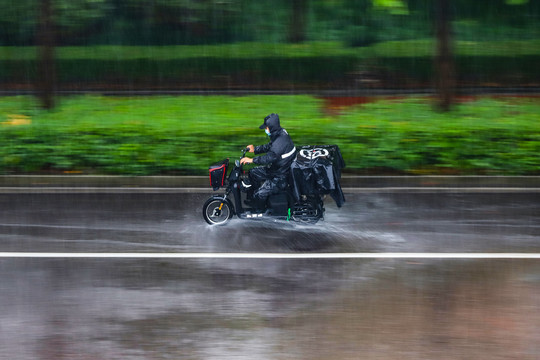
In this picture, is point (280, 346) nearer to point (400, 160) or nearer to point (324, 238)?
point (324, 238)

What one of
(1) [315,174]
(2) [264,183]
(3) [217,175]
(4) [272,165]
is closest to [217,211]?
(3) [217,175]

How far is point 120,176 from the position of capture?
13.2 m

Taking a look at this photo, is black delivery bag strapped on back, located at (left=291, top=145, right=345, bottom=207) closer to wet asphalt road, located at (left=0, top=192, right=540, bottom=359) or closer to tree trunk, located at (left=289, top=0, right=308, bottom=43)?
wet asphalt road, located at (left=0, top=192, right=540, bottom=359)

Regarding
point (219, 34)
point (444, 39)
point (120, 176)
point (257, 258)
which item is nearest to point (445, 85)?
point (444, 39)

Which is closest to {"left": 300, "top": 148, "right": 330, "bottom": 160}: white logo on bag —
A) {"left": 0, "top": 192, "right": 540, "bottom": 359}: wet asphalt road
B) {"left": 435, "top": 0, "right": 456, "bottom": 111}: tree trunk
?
{"left": 0, "top": 192, "right": 540, "bottom": 359}: wet asphalt road

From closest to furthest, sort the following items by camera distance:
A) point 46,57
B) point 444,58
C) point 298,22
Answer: point 444,58, point 46,57, point 298,22

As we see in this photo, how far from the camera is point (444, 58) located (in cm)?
1669

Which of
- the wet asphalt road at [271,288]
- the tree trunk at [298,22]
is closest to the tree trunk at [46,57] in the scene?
the wet asphalt road at [271,288]

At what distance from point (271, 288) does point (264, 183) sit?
2.97 meters

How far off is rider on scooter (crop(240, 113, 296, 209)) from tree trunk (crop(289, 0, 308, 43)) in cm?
1738

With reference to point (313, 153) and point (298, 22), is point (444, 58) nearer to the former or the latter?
point (313, 153)

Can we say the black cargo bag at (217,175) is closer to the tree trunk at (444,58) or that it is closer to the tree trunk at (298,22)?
the tree trunk at (444,58)

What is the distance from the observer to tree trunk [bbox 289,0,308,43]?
2689 cm

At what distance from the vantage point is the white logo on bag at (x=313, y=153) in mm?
10173
